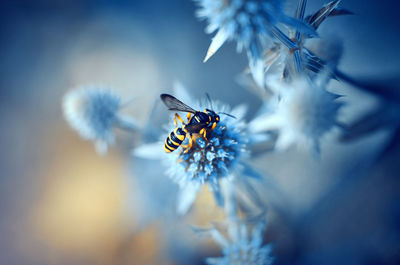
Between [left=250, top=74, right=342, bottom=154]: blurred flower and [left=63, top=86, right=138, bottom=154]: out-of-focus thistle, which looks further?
[left=63, top=86, right=138, bottom=154]: out-of-focus thistle

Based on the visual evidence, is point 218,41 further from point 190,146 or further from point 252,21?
point 190,146

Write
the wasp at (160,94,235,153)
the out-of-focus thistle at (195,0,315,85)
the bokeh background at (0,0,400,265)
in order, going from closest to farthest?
the out-of-focus thistle at (195,0,315,85)
the wasp at (160,94,235,153)
the bokeh background at (0,0,400,265)

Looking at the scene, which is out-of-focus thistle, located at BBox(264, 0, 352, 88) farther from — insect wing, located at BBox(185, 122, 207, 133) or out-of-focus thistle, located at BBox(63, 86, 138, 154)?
out-of-focus thistle, located at BBox(63, 86, 138, 154)

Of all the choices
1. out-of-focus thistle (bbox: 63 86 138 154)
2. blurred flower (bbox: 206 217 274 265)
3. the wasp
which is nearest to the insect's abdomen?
the wasp

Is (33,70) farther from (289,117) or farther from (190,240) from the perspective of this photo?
(289,117)

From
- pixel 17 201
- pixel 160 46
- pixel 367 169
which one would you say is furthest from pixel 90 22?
pixel 367 169

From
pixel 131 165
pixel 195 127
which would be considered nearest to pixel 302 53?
pixel 195 127
